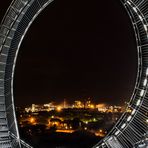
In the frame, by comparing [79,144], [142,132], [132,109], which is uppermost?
[132,109]

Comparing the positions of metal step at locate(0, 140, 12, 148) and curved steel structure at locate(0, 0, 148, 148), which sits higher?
curved steel structure at locate(0, 0, 148, 148)

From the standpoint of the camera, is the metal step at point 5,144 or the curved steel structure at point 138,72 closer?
the curved steel structure at point 138,72

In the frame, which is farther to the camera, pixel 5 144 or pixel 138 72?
pixel 5 144

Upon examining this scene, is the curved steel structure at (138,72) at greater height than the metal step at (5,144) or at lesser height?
greater

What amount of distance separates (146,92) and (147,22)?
4.13 feet

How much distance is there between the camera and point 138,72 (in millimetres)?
5273

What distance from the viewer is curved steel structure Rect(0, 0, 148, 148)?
505 cm

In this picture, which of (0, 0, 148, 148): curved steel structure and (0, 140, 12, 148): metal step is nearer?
(0, 0, 148, 148): curved steel structure

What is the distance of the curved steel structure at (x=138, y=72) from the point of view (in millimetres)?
5051

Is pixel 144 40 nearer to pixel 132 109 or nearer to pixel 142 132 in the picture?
pixel 132 109

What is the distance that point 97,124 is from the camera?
6197 centimetres

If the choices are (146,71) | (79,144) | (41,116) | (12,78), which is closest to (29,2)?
(12,78)

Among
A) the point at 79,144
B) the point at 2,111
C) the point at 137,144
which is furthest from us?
the point at 79,144

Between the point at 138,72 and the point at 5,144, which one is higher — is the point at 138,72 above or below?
above
